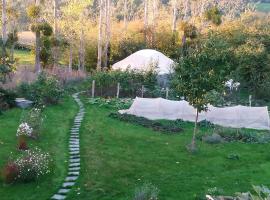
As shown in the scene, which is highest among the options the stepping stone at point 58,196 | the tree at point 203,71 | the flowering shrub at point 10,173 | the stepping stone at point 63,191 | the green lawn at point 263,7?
the green lawn at point 263,7

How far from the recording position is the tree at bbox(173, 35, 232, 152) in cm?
1903

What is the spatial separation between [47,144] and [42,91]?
7.88m

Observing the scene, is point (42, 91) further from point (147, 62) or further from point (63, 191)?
point (63, 191)

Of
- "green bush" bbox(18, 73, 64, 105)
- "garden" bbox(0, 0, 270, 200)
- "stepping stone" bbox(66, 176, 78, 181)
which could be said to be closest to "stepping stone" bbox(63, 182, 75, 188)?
"garden" bbox(0, 0, 270, 200)

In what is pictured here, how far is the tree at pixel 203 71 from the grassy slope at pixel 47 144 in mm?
6231

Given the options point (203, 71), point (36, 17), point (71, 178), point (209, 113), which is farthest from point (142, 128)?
point (36, 17)

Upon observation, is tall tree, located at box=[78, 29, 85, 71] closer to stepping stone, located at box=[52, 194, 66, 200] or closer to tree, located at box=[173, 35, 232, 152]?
tree, located at box=[173, 35, 232, 152]

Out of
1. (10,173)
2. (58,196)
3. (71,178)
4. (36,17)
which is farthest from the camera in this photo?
(36,17)

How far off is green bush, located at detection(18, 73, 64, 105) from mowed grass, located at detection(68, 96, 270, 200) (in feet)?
14.2

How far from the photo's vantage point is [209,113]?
2569cm

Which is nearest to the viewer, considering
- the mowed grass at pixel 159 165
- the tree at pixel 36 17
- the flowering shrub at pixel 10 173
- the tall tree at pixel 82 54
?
the flowering shrub at pixel 10 173

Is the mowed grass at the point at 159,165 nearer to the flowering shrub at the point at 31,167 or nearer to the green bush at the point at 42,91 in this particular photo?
the flowering shrub at the point at 31,167

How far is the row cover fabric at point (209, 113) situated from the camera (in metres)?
25.4

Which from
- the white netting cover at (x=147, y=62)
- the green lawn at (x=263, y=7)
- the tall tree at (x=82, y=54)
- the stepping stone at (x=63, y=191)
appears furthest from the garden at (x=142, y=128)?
the green lawn at (x=263, y=7)
